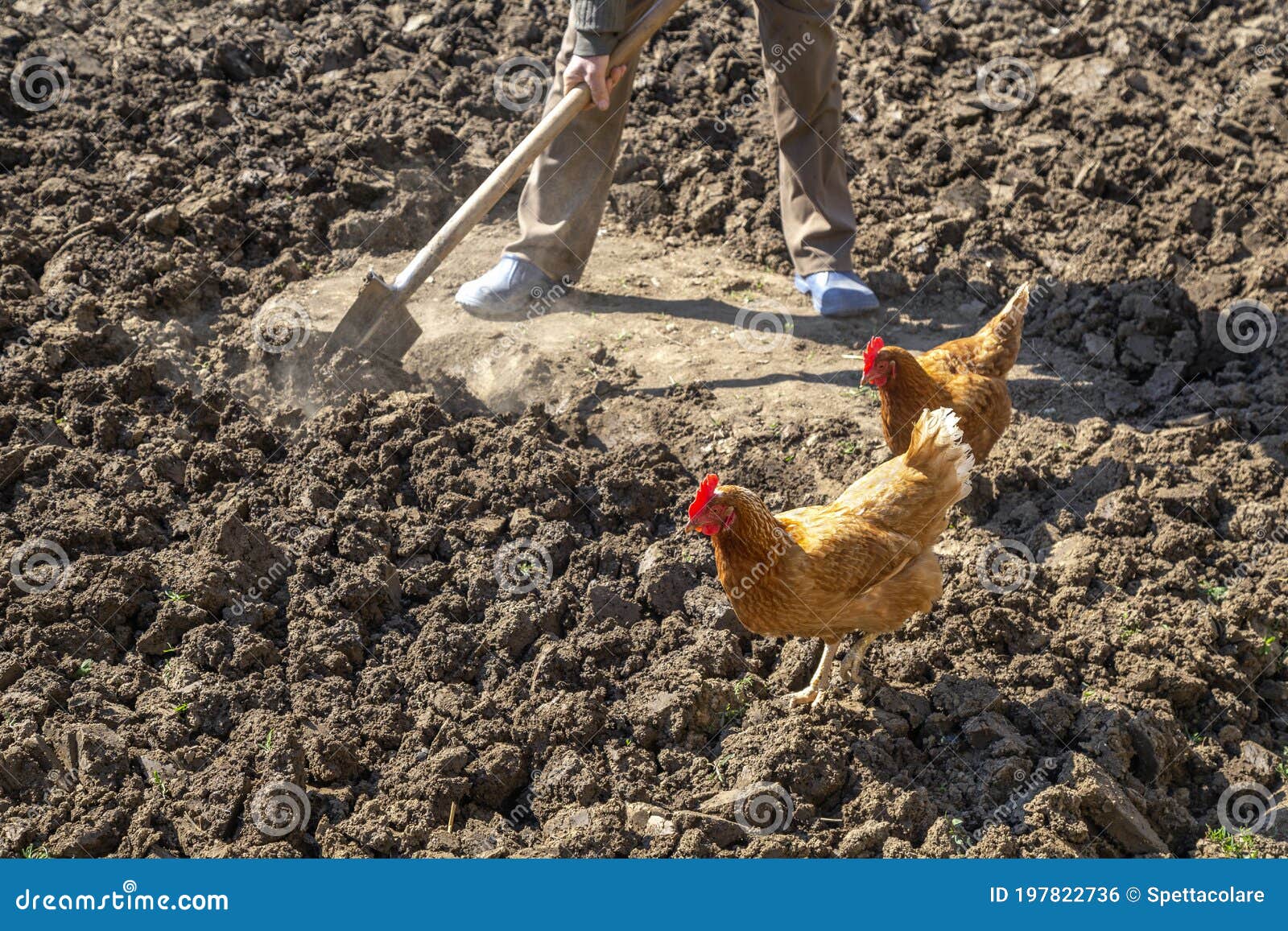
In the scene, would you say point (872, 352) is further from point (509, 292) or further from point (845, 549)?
point (509, 292)

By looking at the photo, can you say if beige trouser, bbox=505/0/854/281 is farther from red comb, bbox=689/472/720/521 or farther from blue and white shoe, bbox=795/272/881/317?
red comb, bbox=689/472/720/521

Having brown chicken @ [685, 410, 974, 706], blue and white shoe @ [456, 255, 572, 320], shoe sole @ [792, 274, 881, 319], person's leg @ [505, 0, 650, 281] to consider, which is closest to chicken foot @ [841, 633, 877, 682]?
brown chicken @ [685, 410, 974, 706]

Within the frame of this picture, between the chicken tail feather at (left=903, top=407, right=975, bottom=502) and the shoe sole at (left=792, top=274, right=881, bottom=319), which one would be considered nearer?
the chicken tail feather at (left=903, top=407, right=975, bottom=502)

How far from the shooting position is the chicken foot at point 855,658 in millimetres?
4535

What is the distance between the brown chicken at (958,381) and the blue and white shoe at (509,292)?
2223 millimetres

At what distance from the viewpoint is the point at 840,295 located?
675 cm

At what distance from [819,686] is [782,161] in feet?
11.9

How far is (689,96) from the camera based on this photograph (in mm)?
8391

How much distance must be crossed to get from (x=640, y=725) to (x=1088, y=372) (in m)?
3.79

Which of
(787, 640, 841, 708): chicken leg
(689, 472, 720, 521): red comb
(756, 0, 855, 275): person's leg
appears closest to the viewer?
(689, 472, 720, 521): red comb

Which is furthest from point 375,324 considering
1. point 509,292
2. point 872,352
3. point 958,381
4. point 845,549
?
point 958,381

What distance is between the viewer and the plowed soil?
13.5 feet

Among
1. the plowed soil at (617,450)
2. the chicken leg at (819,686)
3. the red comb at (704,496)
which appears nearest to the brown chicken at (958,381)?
the plowed soil at (617,450)

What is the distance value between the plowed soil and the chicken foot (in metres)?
0.09
